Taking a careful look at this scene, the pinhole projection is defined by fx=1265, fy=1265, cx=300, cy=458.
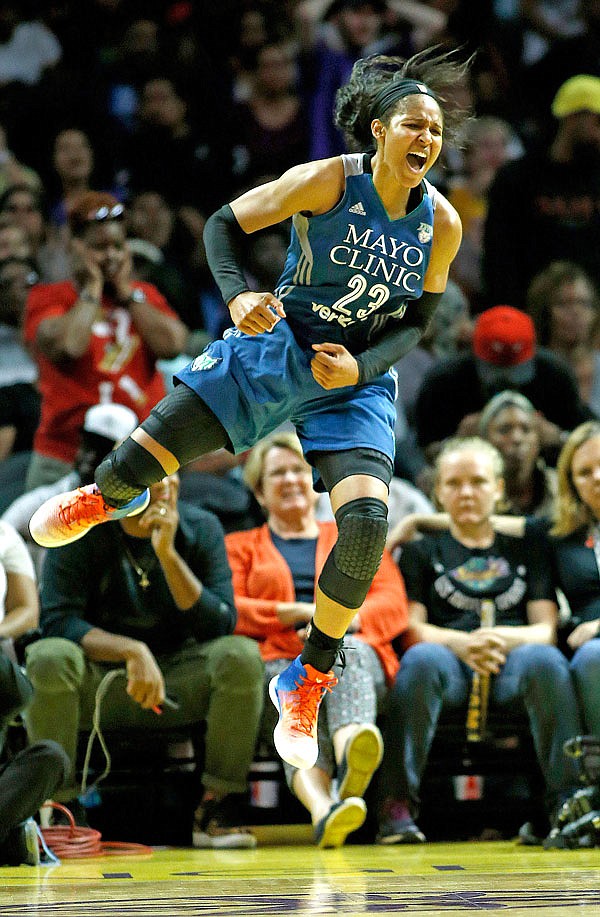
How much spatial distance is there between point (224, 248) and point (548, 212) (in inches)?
152

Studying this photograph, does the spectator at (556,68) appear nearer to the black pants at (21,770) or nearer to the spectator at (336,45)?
the spectator at (336,45)

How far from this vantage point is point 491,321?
5754 mm

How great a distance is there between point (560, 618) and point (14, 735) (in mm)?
2116

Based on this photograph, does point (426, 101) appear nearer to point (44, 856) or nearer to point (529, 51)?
point (44, 856)

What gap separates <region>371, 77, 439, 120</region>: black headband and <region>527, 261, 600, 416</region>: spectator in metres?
3.30

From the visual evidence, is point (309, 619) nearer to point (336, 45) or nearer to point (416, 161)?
point (416, 161)

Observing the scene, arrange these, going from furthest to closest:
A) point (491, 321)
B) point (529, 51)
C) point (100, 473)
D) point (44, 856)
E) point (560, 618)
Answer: point (529, 51) < point (491, 321) < point (560, 618) < point (44, 856) < point (100, 473)

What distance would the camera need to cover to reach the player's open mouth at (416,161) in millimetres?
3191

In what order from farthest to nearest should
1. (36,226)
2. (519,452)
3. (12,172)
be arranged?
(12,172) → (36,226) → (519,452)

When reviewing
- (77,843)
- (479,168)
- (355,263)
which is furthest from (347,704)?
(479,168)

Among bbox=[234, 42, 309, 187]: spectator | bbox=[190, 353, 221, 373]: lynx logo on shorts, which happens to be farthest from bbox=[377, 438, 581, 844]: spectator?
bbox=[234, 42, 309, 187]: spectator

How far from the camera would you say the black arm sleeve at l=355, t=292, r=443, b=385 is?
130 inches

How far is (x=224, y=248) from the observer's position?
3342 millimetres

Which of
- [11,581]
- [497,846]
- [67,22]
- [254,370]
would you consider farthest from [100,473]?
[67,22]
